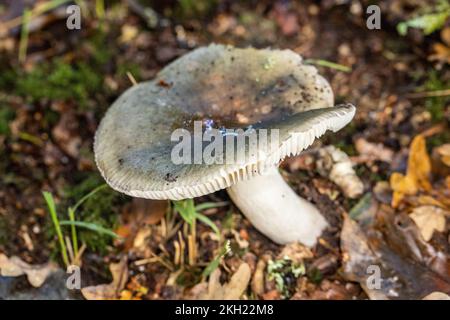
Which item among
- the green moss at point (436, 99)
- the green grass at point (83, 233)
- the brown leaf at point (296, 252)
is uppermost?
the green moss at point (436, 99)

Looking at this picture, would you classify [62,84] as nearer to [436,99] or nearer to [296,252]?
[296,252]

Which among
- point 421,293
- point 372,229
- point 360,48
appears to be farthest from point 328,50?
point 421,293

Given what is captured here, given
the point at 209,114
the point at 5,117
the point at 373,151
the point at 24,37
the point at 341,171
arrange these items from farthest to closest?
the point at 24,37
the point at 5,117
the point at 373,151
the point at 341,171
the point at 209,114

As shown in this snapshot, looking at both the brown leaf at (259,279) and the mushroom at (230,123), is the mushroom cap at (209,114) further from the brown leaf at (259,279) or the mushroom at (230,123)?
the brown leaf at (259,279)

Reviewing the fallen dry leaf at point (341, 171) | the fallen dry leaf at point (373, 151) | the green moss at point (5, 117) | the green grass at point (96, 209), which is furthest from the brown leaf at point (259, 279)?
the green moss at point (5, 117)

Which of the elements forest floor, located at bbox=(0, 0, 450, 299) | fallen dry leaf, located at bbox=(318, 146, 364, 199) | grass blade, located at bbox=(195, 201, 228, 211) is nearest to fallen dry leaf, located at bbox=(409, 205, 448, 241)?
forest floor, located at bbox=(0, 0, 450, 299)

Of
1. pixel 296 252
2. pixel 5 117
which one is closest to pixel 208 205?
pixel 296 252

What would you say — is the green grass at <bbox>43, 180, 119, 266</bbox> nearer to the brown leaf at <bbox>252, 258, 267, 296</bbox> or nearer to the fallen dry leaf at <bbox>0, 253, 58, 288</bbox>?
the fallen dry leaf at <bbox>0, 253, 58, 288</bbox>
